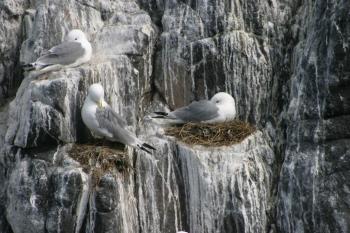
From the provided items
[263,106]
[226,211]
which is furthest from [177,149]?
[263,106]

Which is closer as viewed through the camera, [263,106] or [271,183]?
[271,183]

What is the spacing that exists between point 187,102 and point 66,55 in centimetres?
187

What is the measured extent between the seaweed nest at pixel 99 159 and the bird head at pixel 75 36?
151 cm

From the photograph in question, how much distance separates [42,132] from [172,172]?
5.47 ft

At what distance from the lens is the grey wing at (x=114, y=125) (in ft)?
28.4

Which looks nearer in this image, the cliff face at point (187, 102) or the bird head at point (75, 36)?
the cliff face at point (187, 102)

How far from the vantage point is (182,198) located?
344 inches

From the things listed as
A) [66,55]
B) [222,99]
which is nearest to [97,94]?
[66,55]

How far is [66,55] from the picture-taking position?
9133mm

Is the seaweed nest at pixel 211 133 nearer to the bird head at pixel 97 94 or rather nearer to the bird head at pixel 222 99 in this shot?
the bird head at pixel 222 99

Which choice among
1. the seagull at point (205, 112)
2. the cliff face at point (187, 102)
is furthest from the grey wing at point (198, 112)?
the cliff face at point (187, 102)

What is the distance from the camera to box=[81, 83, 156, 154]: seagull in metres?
8.66

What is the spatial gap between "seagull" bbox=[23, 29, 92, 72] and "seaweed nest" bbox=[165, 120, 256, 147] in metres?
1.47

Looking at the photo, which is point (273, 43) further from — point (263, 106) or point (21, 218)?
point (21, 218)
